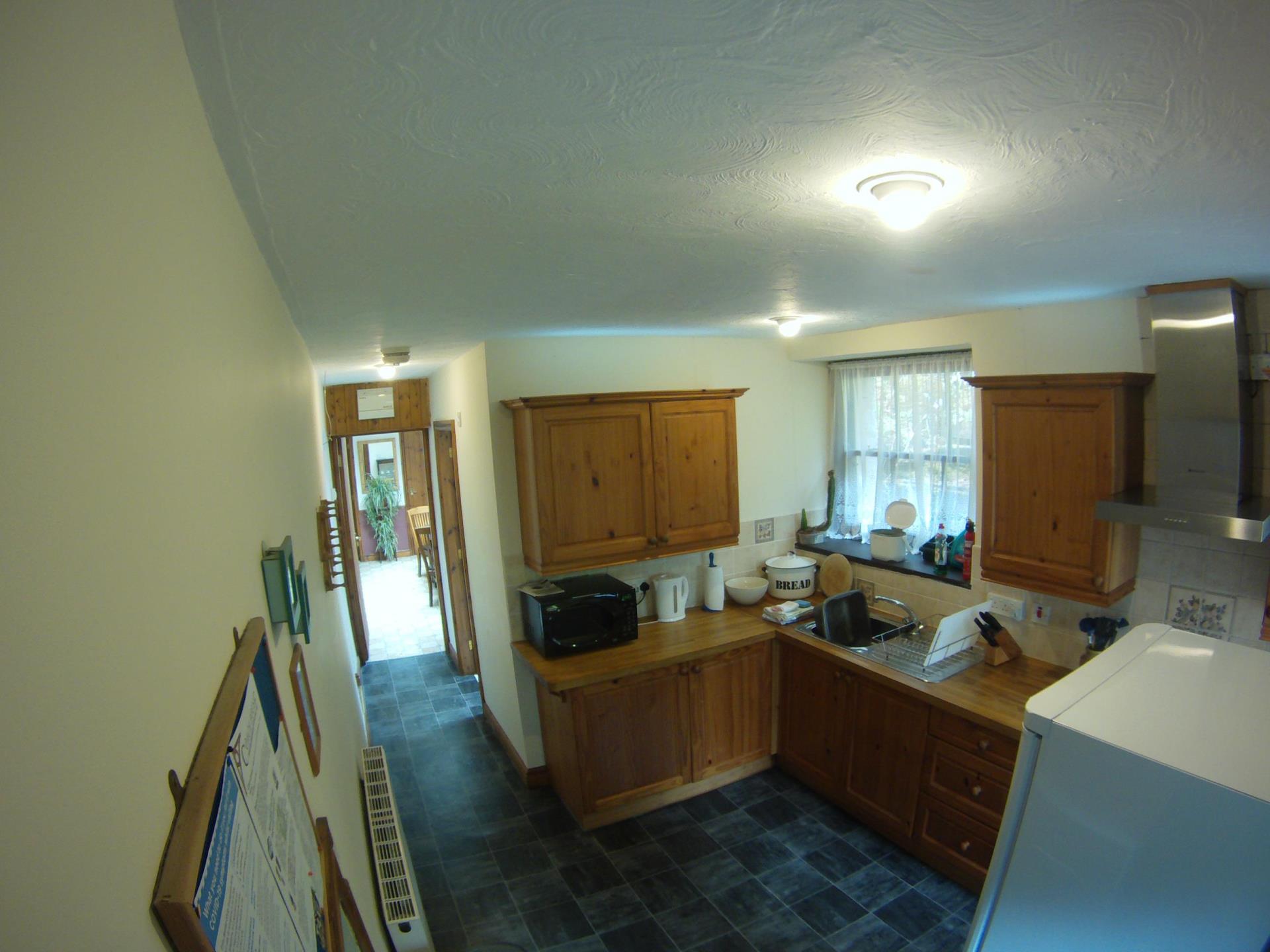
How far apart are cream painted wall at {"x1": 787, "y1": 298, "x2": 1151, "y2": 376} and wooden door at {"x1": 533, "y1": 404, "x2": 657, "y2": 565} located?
1.56 metres

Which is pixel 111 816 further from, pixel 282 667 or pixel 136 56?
pixel 282 667

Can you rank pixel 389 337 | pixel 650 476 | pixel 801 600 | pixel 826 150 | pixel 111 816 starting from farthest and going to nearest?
pixel 801 600 → pixel 650 476 → pixel 389 337 → pixel 826 150 → pixel 111 816

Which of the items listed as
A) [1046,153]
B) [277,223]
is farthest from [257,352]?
[1046,153]

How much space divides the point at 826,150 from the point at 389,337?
2.27 m

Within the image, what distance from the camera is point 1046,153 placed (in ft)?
3.32

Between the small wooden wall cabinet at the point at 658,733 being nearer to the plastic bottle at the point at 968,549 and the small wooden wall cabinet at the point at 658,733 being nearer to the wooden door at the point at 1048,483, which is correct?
the plastic bottle at the point at 968,549

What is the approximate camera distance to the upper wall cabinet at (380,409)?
16.5 feet

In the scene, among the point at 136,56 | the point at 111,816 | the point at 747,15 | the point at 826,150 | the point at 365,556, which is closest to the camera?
the point at 111,816

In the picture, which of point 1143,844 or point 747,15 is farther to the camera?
point 1143,844

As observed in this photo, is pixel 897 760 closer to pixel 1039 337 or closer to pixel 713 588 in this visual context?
pixel 713 588

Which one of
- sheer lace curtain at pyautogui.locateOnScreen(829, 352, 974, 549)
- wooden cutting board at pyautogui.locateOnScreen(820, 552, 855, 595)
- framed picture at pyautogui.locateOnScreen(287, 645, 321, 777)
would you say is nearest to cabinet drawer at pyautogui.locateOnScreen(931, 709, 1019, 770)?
wooden cutting board at pyautogui.locateOnScreen(820, 552, 855, 595)

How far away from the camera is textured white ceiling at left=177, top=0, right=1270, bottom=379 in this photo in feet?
2.07

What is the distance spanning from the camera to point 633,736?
3234 millimetres

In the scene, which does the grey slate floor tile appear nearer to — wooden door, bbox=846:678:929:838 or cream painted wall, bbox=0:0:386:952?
wooden door, bbox=846:678:929:838
